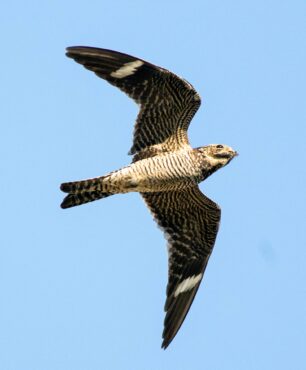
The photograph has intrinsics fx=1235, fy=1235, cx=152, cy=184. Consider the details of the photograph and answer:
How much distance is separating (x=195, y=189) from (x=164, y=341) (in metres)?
2.31

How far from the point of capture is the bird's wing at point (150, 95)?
17422 mm

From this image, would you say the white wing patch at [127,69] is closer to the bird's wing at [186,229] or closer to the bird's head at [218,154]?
the bird's head at [218,154]

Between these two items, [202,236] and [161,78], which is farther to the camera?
[202,236]

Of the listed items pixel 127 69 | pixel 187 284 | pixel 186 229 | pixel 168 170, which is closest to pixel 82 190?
pixel 168 170

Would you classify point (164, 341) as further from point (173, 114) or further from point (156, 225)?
point (173, 114)

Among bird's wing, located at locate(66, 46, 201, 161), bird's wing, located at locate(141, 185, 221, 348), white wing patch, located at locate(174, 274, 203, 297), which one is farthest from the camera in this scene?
bird's wing, located at locate(141, 185, 221, 348)

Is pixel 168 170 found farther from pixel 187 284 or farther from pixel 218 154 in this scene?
pixel 187 284

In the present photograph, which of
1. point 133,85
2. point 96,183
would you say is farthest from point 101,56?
point 96,183

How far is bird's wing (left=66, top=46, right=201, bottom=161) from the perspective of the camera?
1742 centimetres

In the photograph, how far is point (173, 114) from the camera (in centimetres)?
1788

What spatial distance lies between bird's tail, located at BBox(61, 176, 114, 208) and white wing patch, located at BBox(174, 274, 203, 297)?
191cm

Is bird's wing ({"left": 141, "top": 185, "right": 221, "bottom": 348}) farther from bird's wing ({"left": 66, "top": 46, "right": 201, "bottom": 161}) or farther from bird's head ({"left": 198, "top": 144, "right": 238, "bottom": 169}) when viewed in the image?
bird's wing ({"left": 66, "top": 46, "right": 201, "bottom": 161})

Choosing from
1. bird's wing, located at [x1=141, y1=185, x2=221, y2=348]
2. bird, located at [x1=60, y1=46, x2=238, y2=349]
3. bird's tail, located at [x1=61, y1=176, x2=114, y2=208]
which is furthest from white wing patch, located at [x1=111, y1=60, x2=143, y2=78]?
bird's wing, located at [x1=141, y1=185, x2=221, y2=348]

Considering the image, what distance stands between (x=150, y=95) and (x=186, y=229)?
2262 mm
